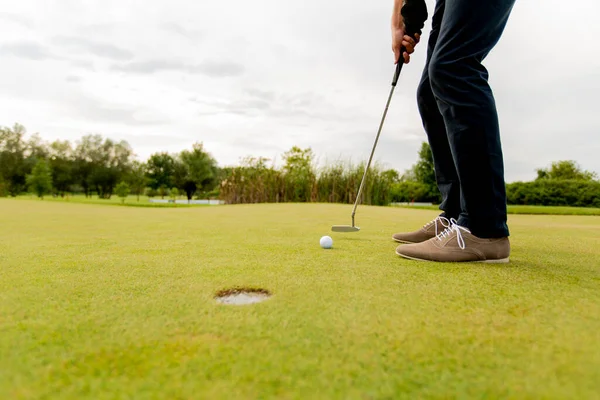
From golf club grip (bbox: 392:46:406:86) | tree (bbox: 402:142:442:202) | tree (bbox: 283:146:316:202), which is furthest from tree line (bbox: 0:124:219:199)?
golf club grip (bbox: 392:46:406:86)

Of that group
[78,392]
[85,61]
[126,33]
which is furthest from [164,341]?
[85,61]

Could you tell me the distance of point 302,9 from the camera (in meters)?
7.45

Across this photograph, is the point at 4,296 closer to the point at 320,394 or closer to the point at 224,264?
the point at 224,264

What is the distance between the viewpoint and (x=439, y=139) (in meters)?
2.15

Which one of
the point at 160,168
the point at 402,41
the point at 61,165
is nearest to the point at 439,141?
the point at 402,41

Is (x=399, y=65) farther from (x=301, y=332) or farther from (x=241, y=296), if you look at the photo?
(x=301, y=332)

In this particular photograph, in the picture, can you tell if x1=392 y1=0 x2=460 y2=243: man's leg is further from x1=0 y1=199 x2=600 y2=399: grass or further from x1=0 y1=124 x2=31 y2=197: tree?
x1=0 y1=124 x2=31 y2=197: tree

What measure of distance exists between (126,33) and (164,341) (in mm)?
12996

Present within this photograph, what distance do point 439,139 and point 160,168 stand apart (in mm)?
48661

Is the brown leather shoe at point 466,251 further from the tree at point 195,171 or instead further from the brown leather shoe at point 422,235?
the tree at point 195,171

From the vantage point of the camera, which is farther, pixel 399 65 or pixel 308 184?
pixel 308 184

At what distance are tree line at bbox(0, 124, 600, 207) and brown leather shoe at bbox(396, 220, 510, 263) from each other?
28.6 feet

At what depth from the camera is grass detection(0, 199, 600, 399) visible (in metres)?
0.54

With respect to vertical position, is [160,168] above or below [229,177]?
above
